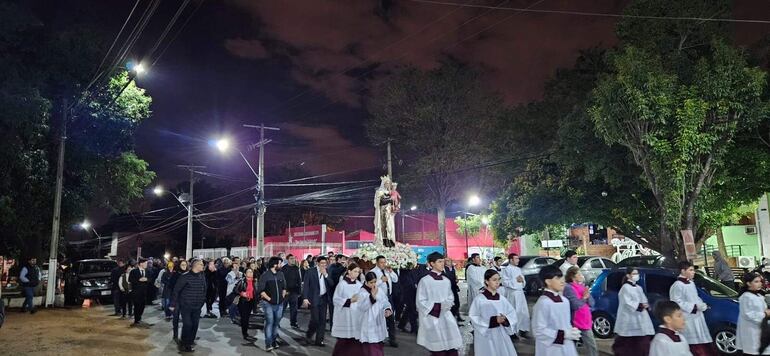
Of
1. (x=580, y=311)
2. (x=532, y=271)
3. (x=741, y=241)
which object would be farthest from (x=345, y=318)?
(x=741, y=241)

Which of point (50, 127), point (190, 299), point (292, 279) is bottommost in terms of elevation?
point (190, 299)

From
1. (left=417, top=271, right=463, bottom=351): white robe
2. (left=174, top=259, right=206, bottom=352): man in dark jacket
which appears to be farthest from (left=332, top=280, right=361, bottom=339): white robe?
(left=174, top=259, right=206, bottom=352): man in dark jacket

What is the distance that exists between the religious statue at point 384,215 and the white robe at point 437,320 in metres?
12.7

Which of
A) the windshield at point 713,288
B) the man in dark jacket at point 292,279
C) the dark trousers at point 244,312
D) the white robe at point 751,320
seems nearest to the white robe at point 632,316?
the white robe at point 751,320

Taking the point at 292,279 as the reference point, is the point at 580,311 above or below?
below

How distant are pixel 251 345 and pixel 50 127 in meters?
14.7

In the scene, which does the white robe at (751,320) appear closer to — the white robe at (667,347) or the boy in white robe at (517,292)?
the white robe at (667,347)

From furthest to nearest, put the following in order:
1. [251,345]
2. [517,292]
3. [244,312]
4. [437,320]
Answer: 1. [244,312]
2. [517,292]
3. [251,345]
4. [437,320]

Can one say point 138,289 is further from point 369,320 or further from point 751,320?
point 751,320

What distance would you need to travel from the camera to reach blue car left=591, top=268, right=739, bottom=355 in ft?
29.8

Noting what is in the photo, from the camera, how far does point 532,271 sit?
21844 millimetres

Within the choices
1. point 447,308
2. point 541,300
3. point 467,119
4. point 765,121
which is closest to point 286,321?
point 447,308

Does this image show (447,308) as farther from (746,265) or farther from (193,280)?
(746,265)

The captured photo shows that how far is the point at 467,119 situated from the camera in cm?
3459
